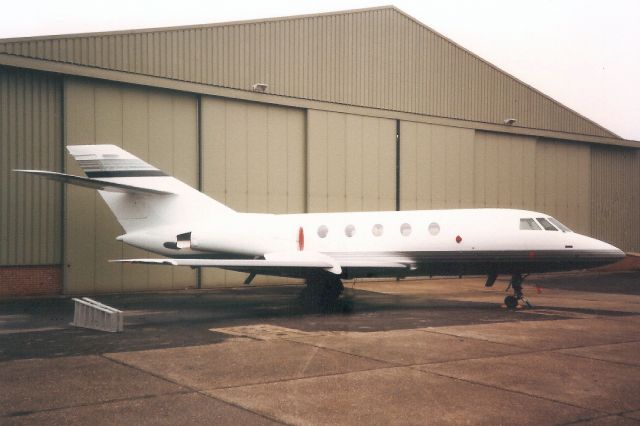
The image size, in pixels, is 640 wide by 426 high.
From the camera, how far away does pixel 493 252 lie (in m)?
17.0

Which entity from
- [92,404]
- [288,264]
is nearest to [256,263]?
[288,264]

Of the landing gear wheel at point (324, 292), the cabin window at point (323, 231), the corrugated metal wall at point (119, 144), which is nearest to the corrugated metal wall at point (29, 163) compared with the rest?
the corrugated metal wall at point (119, 144)

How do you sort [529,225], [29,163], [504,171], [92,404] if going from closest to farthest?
[92,404], [529,225], [29,163], [504,171]

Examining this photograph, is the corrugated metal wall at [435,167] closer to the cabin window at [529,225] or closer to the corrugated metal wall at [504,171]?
the corrugated metal wall at [504,171]

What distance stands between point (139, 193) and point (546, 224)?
466 inches

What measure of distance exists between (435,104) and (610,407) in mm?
24067

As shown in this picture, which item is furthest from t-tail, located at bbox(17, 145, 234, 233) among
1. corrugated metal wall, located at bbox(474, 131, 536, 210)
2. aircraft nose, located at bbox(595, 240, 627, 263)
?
corrugated metal wall, located at bbox(474, 131, 536, 210)

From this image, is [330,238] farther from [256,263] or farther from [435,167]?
[435,167]

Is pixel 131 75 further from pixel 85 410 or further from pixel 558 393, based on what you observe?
pixel 558 393

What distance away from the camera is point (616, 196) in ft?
119

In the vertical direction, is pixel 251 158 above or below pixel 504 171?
below

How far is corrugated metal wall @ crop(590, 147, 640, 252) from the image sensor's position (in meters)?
35.6

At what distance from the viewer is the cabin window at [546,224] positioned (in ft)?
55.5

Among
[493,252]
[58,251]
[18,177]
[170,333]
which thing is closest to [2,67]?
[18,177]
